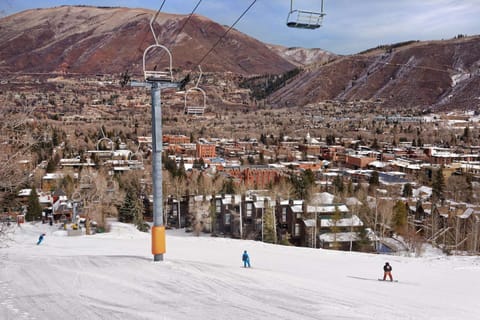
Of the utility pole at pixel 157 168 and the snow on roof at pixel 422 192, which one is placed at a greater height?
the utility pole at pixel 157 168

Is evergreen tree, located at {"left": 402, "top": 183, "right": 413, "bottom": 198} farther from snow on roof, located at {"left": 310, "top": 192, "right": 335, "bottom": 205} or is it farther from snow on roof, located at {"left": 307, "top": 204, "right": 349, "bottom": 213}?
snow on roof, located at {"left": 307, "top": 204, "right": 349, "bottom": 213}

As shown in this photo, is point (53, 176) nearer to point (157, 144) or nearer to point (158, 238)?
point (158, 238)

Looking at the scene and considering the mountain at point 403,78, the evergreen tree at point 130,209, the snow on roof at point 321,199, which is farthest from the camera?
the mountain at point 403,78

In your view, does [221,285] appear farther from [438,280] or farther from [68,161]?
[68,161]

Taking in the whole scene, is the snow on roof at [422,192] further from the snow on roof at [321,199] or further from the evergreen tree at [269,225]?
the evergreen tree at [269,225]

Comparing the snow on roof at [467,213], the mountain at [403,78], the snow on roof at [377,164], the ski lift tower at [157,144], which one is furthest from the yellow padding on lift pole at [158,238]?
the mountain at [403,78]

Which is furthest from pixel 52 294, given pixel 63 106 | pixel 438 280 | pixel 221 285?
pixel 63 106

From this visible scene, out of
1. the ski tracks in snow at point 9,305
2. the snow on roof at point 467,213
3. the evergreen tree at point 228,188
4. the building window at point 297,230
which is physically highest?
the ski tracks in snow at point 9,305

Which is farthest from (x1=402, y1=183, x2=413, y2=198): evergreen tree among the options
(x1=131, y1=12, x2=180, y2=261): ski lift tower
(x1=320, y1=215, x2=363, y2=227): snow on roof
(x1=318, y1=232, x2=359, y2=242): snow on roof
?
(x1=131, y1=12, x2=180, y2=261): ski lift tower

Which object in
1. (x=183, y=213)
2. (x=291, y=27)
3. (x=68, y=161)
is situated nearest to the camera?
(x=291, y=27)
